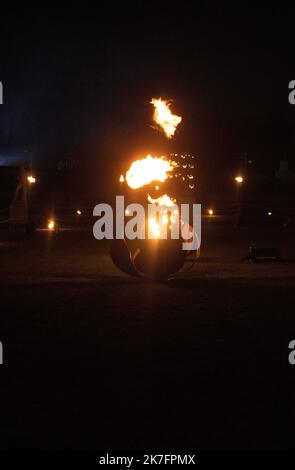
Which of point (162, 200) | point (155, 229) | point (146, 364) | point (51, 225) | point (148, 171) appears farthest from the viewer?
point (51, 225)

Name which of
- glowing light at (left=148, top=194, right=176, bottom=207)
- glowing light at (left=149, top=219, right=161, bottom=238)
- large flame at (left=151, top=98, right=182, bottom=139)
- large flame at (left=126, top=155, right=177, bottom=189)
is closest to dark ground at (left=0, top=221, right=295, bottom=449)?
glowing light at (left=149, top=219, right=161, bottom=238)

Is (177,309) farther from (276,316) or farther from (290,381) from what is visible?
(290,381)

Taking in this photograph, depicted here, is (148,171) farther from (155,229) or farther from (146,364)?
(146,364)

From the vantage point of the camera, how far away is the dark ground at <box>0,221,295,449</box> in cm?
636

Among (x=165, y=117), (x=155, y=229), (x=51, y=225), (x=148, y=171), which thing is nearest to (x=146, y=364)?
(x=155, y=229)

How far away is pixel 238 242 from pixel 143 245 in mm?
14861

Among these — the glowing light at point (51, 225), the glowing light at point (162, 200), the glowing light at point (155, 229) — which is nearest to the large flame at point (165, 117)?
the glowing light at point (162, 200)

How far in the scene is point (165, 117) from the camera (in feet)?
60.1

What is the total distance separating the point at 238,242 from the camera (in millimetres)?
31953

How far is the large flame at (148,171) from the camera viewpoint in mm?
17922

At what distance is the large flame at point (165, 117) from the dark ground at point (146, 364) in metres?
3.55

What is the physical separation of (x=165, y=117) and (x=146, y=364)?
34.2 ft

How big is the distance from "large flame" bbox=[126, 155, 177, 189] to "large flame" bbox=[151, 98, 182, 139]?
0.71 metres
